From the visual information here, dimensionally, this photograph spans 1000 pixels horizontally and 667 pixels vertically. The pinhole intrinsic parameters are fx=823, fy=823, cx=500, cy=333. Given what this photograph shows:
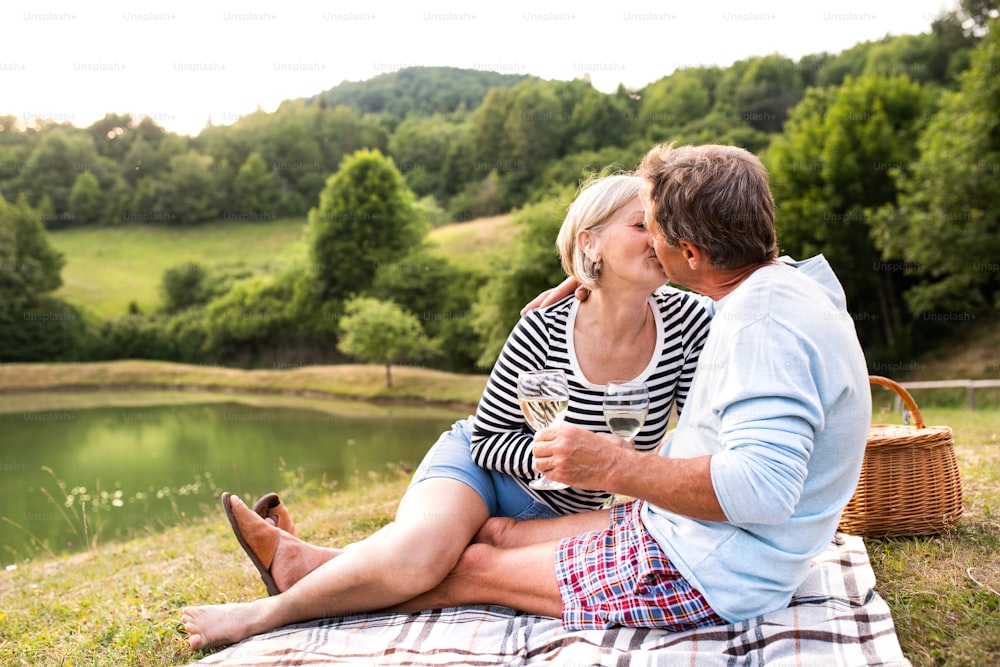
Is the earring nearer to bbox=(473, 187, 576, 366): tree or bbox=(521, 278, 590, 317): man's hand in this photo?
bbox=(521, 278, 590, 317): man's hand

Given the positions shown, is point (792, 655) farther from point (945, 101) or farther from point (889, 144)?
point (889, 144)

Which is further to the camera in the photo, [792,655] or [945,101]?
[945,101]

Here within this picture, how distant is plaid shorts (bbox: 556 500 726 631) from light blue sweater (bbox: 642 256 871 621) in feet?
0.22

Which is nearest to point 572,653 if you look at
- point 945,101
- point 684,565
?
point 684,565

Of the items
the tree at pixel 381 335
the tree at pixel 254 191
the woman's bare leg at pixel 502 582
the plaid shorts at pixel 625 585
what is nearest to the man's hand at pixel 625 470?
the plaid shorts at pixel 625 585

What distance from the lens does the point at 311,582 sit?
10.8 feet

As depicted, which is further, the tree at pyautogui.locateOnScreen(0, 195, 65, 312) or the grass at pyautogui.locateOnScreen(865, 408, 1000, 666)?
the tree at pyautogui.locateOnScreen(0, 195, 65, 312)

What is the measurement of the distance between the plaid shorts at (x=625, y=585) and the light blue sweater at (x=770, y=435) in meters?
0.07

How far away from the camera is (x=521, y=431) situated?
343cm

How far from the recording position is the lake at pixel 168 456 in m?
11.8

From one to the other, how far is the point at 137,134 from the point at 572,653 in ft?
250

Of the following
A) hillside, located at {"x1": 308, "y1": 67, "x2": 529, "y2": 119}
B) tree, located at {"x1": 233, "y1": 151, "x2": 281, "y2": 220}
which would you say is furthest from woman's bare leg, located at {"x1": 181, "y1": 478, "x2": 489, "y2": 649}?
hillside, located at {"x1": 308, "y1": 67, "x2": 529, "y2": 119}

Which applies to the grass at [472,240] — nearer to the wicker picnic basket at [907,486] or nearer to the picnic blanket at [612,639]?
the wicker picnic basket at [907,486]

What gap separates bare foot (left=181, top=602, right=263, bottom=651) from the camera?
3.32 m
